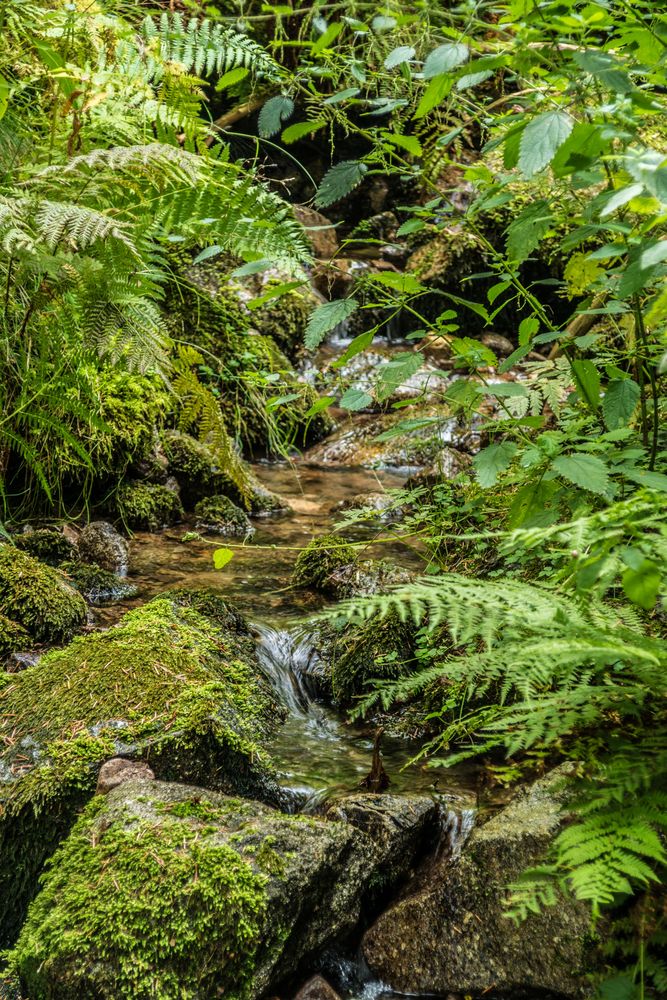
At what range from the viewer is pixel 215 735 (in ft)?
7.32

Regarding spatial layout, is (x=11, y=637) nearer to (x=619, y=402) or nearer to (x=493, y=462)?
(x=493, y=462)

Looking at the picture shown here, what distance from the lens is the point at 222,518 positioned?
4.95 meters

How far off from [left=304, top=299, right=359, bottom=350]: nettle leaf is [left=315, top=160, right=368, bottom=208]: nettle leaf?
0.82ft

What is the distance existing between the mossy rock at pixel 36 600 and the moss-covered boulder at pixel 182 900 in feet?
3.77

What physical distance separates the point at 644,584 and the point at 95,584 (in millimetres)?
3063

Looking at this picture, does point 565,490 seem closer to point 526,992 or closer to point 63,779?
point 526,992

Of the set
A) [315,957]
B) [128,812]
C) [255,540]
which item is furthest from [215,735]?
[255,540]

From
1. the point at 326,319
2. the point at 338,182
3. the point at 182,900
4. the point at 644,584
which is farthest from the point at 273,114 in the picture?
the point at 182,900

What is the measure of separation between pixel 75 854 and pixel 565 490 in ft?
5.21

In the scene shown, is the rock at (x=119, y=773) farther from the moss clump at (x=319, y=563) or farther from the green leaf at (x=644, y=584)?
the moss clump at (x=319, y=563)

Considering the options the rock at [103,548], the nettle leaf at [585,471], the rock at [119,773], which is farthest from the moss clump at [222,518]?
the nettle leaf at [585,471]

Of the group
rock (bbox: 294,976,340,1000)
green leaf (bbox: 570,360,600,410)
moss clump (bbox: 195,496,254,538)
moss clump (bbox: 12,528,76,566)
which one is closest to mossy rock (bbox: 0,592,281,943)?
rock (bbox: 294,976,340,1000)

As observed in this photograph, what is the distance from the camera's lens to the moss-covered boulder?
1601mm

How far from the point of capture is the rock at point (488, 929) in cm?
170
